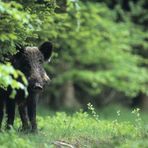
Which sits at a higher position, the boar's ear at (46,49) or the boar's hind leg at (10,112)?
the boar's ear at (46,49)

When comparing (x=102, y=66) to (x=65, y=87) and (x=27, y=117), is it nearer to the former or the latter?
(x=65, y=87)

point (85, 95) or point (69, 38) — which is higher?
point (69, 38)

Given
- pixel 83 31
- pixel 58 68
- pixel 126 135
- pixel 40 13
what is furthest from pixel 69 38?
pixel 126 135

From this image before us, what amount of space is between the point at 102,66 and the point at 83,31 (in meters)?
4.43

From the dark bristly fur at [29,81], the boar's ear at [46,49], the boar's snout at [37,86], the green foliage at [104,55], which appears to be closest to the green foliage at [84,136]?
the dark bristly fur at [29,81]

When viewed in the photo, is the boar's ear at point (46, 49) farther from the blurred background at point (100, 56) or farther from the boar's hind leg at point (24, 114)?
the blurred background at point (100, 56)

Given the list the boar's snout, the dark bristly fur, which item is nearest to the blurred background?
the dark bristly fur

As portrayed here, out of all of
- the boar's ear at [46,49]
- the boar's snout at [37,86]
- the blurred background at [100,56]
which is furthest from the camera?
the blurred background at [100,56]

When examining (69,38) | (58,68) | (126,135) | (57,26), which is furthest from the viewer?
(58,68)

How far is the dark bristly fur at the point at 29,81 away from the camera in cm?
1159

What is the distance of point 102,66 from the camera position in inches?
1113

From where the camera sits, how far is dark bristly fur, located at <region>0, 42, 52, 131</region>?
38.0 feet

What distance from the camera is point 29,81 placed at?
1153 cm

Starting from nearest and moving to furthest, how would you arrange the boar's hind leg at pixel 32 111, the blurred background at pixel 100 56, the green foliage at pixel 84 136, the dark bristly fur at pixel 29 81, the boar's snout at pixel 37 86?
the green foliage at pixel 84 136, the boar's snout at pixel 37 86, the dark bristly fur at pixel 29 81, the boar's hind leg at pixel 32 111, the blurred background at pixel 100 56
